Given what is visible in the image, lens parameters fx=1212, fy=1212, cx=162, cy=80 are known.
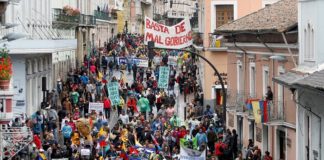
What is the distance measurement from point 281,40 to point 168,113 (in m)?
13.0

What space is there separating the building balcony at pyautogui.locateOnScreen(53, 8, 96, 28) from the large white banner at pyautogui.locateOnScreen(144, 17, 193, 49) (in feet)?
51.7

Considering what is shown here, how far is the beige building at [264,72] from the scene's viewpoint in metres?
33.8

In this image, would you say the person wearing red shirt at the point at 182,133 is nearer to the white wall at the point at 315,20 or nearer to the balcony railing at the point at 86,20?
the white wall at the point at 315,20

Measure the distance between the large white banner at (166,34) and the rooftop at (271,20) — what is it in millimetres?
1346

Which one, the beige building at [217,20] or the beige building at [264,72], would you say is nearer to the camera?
the beige building at [264,72]

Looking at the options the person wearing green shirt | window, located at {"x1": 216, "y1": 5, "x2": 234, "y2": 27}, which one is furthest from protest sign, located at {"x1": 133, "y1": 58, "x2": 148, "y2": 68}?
the person wearing green shirt

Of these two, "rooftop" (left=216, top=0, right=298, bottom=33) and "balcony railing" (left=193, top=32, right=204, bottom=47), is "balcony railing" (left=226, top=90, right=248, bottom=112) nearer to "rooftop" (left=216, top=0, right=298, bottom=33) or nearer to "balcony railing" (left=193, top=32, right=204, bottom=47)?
"rooftop" (left=216, top=0, right=298, bottom=33)

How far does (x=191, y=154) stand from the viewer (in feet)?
113

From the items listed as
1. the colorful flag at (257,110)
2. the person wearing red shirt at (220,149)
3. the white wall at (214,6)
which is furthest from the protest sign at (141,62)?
the colorful flag at (257,110)

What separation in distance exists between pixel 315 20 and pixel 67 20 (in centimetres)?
3743

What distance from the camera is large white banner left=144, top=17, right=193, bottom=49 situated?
141 ft

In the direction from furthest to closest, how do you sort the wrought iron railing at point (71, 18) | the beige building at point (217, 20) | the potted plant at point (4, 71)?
the wrought iron railing at point (71, 18), the beige building at point (217, 20), the potted plant at point (4, 71)

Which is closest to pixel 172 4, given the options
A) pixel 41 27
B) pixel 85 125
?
pixel 41 27

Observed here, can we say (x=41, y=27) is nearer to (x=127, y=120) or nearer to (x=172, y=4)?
(x=127, y=120)
